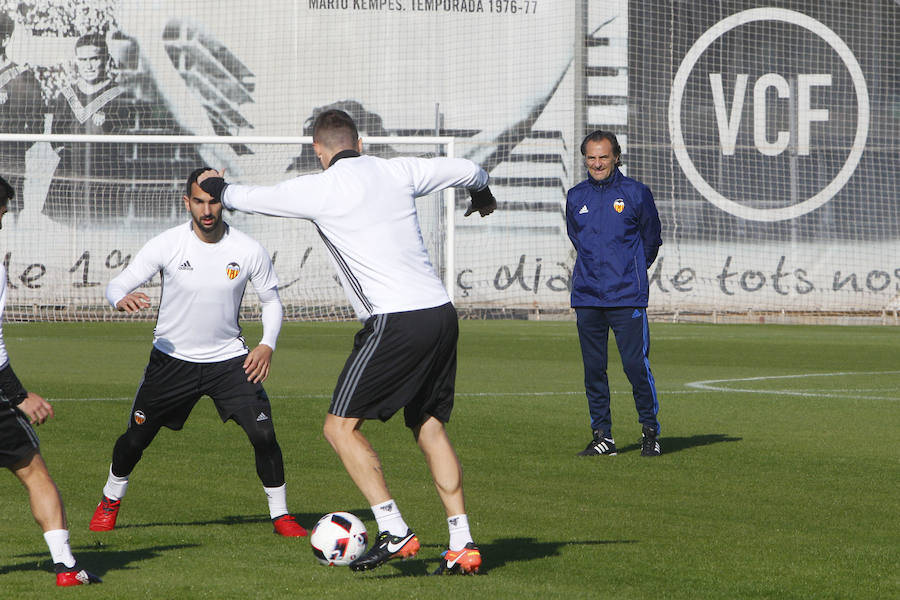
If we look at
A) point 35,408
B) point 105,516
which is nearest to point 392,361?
point 35,408

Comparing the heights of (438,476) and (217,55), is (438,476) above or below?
below

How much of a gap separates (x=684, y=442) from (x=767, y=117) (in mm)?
20638

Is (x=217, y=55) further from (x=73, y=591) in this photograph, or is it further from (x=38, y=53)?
(x=73, y=591)

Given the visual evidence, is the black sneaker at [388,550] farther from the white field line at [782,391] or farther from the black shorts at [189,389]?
the white field line at [782,391]

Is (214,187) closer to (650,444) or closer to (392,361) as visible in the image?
(392,361)

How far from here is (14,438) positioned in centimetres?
516

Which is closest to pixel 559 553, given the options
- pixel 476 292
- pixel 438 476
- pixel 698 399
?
pixel 438 476

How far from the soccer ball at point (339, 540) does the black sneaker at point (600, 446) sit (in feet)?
13.6

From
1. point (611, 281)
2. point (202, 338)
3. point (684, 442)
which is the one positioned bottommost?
point (684, 442)

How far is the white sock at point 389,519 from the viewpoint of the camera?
5.42 m

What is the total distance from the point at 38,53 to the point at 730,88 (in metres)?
14.9

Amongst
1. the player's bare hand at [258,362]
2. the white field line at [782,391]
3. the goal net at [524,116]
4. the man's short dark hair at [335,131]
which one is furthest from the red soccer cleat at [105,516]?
the goal net at [524,116]

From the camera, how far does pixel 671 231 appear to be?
28.9 m

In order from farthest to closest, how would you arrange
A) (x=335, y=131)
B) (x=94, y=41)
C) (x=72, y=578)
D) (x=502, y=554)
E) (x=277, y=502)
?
1. (x=94, y=41)
2. (x=277, y=502)
3. (x=502, y=554)
4. (x=335, y=131)
5. (x=72, y=578)
